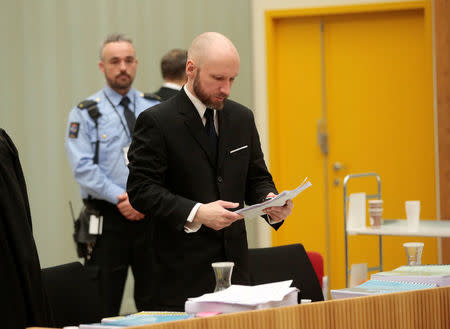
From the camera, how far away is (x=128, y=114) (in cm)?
412

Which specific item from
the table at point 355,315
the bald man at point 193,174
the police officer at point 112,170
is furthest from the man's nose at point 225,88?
the police officer at point 112,170

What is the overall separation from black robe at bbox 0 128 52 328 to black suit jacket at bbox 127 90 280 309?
49 centimetres

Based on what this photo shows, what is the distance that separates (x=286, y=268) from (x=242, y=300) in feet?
4.11

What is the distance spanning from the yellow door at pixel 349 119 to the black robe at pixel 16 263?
4.03 m

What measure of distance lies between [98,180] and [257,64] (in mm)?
2543

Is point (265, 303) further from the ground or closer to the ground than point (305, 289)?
further from the ground

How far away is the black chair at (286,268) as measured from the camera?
115 inches

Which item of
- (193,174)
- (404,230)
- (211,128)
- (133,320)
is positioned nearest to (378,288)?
(133,320)

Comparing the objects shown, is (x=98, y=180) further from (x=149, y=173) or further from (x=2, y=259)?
(x=2, y=259)

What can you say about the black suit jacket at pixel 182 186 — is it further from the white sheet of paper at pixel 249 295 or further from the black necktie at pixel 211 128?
the white sheet of paper at pixel 249 295

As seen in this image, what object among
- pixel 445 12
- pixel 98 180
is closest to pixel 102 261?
pixel 98 180

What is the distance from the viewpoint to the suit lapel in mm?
2619

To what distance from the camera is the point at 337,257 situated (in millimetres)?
6027

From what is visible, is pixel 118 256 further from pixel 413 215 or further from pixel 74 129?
pixel 413 215
